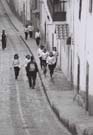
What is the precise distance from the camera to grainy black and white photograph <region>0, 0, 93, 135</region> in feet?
72.9

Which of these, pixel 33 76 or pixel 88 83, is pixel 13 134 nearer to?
pixel 88 83

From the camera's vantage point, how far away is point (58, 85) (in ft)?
99.0

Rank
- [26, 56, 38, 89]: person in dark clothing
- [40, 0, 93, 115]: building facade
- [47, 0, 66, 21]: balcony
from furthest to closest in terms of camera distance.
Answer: [47, 0, 66, 21]: balcony
[26, 56, 38, 89]: person in dark clothing
[40, 0, 93, 115]: building facade

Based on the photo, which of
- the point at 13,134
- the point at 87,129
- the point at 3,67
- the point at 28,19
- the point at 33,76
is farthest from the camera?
the point at 28,19

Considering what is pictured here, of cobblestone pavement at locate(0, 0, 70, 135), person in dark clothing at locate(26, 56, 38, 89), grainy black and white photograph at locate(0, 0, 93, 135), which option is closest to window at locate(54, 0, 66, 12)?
grainy black and white photograph at locate(0, 0, 93, 135)

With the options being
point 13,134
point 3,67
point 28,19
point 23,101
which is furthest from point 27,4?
point 13,134

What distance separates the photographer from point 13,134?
2094cm

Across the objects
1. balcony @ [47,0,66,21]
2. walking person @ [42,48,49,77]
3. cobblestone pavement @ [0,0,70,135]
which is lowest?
cobblestone pavement @ [0,0,70,135]

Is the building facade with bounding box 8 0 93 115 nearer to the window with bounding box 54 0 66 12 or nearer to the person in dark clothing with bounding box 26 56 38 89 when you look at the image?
the window with bounding box 54 0 66 12

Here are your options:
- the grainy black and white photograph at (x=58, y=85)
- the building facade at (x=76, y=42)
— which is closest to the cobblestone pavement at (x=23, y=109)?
the grainy black and white photograph at (x=58, y=85)

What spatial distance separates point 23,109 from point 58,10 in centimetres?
874

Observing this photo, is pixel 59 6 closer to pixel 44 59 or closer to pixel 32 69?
pixel 44 59

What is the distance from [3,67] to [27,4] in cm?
2456

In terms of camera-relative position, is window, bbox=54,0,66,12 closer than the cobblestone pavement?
No
